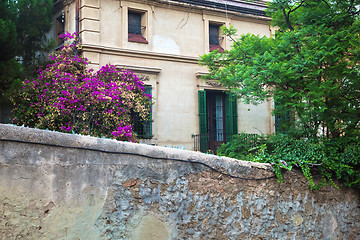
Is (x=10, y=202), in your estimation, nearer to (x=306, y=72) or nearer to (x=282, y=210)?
(x=282, y=210)

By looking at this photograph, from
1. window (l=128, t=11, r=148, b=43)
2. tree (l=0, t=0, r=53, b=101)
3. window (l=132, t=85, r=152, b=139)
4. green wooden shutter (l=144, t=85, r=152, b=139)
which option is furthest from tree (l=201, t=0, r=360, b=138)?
tree (l=0, t=0, r=53, b=101)

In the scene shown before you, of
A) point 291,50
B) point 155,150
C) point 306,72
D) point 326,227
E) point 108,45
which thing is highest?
point 108,45

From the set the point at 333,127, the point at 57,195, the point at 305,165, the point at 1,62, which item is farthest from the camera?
the point at 1,62

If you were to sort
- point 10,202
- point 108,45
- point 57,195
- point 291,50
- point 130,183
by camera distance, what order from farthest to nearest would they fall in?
1. point 108,45
2. point 291,50
3. point 130,183
4. point 57,195
5. point 10,202

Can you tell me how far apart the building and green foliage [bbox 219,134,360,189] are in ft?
21.9

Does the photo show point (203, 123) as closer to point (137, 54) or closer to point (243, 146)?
point (137, 54)

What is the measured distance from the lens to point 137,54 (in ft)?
46.1

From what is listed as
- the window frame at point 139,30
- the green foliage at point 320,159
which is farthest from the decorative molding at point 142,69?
the green foliage at point 320,159

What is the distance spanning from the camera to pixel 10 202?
409 centimetres

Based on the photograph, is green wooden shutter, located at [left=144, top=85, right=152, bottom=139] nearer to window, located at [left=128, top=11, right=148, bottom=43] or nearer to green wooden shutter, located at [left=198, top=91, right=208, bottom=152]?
window, located at [left=128, top=11, right=148, bottom=43]

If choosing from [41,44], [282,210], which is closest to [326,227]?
[282,210]

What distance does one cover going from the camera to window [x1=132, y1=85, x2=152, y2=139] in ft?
43.5

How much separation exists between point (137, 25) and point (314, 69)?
7.54m

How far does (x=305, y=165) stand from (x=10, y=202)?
4.55 m
